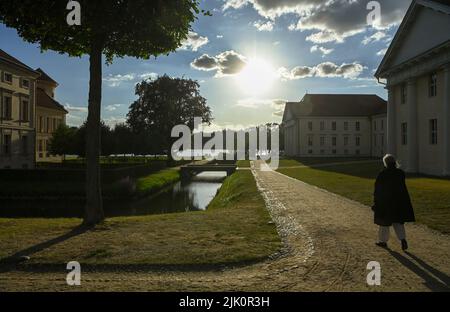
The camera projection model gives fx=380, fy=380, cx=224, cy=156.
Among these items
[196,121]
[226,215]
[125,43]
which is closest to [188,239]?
[226,215]

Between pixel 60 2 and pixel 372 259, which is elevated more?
pixel 60 2

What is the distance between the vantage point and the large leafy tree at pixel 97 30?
961 cm

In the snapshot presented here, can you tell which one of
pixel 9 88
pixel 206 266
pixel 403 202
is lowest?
pixel 206 266

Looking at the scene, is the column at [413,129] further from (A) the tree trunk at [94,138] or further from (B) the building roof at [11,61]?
(B) the building roof at [11,61]

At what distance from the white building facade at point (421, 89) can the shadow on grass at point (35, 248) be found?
22.8 meters

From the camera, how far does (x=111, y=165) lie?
124 ft

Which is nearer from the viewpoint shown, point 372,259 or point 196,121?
point 372,259

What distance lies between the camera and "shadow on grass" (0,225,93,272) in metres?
6.86

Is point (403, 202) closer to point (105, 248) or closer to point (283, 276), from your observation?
point (283, 276)

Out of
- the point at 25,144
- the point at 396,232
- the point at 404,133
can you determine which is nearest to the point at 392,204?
the point at 396,232

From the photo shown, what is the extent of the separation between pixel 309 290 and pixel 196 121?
169 ft

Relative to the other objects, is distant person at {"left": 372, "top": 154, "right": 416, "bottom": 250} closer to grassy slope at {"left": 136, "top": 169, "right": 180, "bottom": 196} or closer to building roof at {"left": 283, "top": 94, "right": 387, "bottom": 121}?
grassy slope at {"left": 136, "top": 169, "right": 180, "bottom": 196}
